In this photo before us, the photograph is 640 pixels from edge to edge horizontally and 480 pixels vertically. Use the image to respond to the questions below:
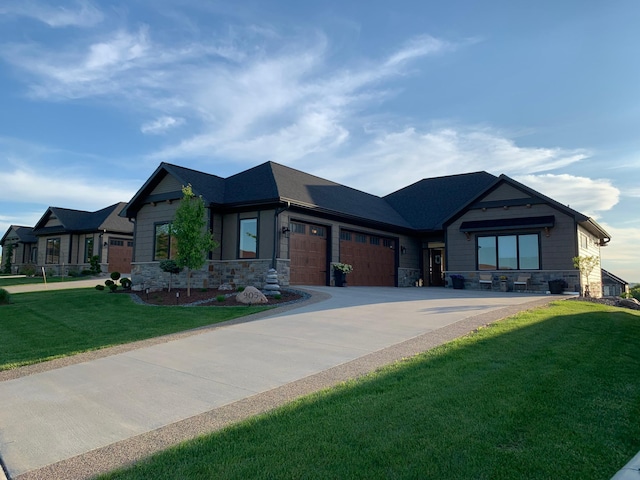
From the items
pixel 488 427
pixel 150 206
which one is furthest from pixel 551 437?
pixel 150 206

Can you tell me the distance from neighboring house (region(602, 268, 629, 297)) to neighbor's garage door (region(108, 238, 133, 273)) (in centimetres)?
3087

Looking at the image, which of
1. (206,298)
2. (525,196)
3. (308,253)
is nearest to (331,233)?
(308,253)

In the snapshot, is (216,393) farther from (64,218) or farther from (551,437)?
(64,218)

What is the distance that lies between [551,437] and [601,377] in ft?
7.72

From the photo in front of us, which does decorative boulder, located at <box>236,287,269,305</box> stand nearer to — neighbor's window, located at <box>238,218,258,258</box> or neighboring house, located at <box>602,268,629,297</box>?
neighbor's window, located at <box>238,218,258,258</box>

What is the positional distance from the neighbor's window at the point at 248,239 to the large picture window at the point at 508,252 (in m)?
10.9

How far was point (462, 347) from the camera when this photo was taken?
22.6ft

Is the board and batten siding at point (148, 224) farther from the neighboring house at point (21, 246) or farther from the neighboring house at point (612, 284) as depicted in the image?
the neighboring house at point (612, 284)

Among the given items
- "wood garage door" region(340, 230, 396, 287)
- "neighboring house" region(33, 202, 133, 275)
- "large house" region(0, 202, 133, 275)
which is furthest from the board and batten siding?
"neighboring house" region(33, 202, 133, 275)

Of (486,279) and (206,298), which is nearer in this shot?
(206,298)

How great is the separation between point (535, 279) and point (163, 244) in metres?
16.5

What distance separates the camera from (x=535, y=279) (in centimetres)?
1948

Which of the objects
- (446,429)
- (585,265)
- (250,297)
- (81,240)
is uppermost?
(81,240)

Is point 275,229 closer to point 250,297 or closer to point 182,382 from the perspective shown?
point 250,297
